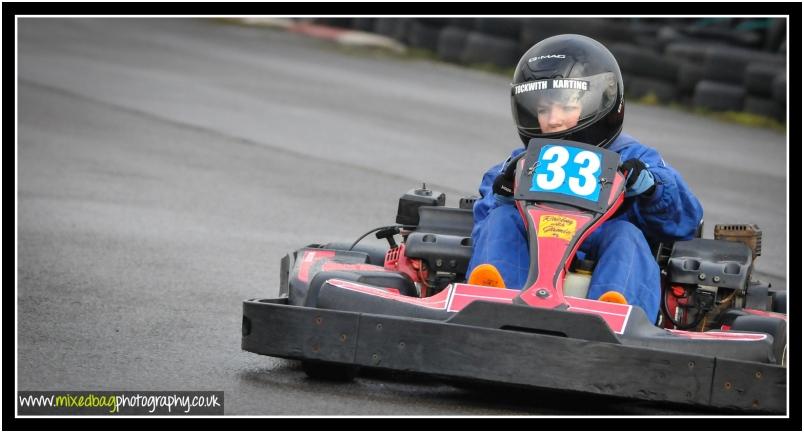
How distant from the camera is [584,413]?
4.68 metres

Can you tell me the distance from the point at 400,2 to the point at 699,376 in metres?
13.1

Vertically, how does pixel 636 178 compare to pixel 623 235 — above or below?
above

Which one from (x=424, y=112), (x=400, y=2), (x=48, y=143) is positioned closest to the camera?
(x=48, y=143)

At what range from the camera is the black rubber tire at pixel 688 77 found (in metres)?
15.8

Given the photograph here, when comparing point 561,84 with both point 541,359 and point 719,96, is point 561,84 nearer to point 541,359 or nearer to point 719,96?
point 541,359

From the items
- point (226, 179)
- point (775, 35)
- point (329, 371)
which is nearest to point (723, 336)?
point (329, 371)

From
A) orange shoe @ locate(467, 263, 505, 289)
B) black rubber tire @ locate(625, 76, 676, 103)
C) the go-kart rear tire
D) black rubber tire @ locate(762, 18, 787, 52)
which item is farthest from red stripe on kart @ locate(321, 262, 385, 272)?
black rubber tire @ locate(762, 18, 787, 52)

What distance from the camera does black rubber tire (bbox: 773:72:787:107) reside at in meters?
14.7

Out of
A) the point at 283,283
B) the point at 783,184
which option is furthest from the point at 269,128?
the point at 283,283

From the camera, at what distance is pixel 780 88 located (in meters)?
14.8

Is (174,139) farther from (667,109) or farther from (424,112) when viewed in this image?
(667,109)

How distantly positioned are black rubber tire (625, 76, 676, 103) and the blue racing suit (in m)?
10.7

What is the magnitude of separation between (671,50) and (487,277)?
38.8ft

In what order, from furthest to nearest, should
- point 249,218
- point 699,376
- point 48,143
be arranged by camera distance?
1. point 48,143
2. point 249,218
3. point 699,376
